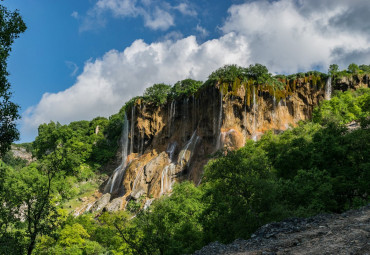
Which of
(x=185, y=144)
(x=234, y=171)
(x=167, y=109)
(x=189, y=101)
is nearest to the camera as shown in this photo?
(x=234, y=171)

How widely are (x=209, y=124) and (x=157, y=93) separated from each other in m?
16.1

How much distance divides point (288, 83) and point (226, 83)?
38.0 ft

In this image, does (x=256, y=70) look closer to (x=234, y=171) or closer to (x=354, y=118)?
(x=354, y=118)

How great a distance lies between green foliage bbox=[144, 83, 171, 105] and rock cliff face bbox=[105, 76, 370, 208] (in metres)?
2.12

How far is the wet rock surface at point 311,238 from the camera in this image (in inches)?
313

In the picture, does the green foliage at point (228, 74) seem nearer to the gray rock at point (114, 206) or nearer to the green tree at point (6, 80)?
the gray rock at point (114, 206)

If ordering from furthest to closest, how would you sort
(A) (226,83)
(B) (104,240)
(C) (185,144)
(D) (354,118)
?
(C) (185,144)
(A) (226,83)
(D) (354,118)
(B) (104,240)

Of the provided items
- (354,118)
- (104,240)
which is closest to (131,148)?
(104,240)

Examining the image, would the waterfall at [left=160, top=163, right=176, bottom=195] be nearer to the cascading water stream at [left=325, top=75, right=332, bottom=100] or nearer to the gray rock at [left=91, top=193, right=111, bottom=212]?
the gray rock at [left=91, top=193, right=111, bottom=212]

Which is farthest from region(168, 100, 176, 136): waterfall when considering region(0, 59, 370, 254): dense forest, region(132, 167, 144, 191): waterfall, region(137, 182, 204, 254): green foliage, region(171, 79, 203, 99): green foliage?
region(137, 182, 204, 254): green foliage

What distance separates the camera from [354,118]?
38.7m

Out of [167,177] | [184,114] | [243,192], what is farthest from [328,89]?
[243,192]

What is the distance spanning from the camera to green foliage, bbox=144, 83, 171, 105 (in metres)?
54.9

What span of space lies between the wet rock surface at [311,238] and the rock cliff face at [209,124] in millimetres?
25560
